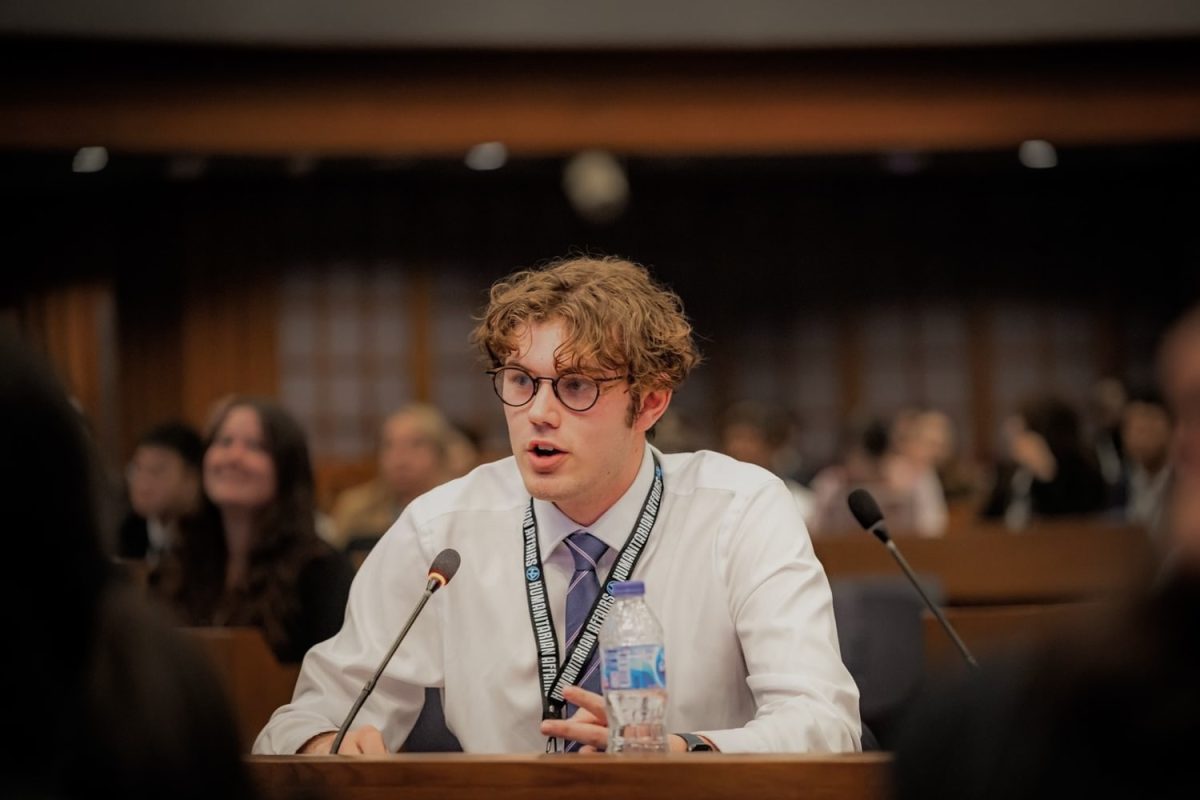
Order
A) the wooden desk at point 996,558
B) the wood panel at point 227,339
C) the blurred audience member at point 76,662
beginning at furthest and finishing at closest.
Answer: the wood panel at point 227,339
the wooden desk at point 996,558
the blurred audience member at point 76,662

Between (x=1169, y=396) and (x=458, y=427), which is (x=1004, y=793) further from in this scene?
(x=458, y=427)

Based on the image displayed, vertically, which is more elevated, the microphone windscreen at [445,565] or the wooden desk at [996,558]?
the microphone windscreen at [445,565]

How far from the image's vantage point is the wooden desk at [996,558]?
559 centimetres

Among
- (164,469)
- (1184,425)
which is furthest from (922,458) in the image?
(1184,425)

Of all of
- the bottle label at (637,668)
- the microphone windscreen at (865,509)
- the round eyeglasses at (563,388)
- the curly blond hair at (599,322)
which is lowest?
the bottle label at (637,668)

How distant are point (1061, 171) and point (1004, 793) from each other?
10.6 meters

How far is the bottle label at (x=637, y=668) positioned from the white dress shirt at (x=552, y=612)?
27cm

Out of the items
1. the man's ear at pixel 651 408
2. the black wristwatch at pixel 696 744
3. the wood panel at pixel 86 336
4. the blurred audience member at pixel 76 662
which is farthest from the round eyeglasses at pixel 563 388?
the wood panel at pixel 86 336

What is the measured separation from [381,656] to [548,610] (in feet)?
1.06

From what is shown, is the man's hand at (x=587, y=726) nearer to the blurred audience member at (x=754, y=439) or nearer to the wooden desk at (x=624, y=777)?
the wooden desk at (x=624, y=777)

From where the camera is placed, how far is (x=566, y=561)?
8.45 feet

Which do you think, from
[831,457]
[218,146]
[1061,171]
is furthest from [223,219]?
[1061,171]

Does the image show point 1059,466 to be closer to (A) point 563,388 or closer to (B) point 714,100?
(B) point 714,100

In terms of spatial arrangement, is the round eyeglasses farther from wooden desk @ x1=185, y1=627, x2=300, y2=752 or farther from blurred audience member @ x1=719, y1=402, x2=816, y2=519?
blurred audience member @ x1=719, y1=402, x2=816, y2=519
